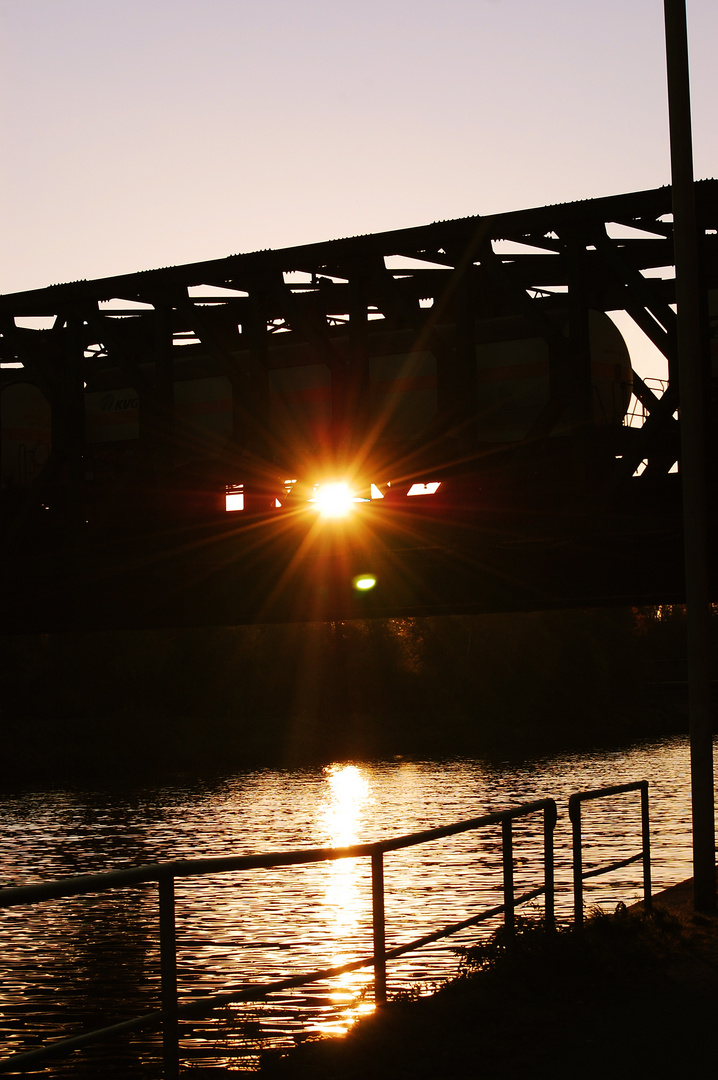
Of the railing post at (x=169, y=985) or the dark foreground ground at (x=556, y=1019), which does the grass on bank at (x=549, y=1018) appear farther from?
the railing post at (x=169, y=985)

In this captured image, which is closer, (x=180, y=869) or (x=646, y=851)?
(x=180, y=869)

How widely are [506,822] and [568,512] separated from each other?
880 cm

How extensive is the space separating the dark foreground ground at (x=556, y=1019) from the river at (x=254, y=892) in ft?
2.26

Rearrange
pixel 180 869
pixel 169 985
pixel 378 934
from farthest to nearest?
pixel 378 934 → pixel 169 985 → pixel 180 869

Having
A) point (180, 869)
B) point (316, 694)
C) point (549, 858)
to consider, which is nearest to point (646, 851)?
point (549, 858)

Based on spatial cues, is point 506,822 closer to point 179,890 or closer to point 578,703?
point 179,890

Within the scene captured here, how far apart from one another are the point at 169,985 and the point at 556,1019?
261 cm

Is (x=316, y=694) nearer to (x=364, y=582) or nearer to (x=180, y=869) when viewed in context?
(x=364, y=582)

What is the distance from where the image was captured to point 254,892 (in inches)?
890

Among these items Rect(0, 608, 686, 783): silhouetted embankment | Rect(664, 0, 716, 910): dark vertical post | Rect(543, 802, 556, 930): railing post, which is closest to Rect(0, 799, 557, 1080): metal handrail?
Rect(543, 802, 556, 930): railing post

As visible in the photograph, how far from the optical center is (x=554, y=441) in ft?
75.2

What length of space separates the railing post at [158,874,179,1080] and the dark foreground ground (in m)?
0.53

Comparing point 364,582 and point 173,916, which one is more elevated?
point 364,582

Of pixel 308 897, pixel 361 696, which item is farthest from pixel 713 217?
pixel 361 696
